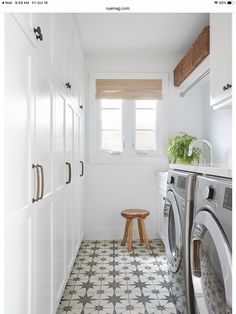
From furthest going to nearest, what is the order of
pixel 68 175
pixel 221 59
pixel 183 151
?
pixel 183 151 → pixel 68 175 → pixel 221 59

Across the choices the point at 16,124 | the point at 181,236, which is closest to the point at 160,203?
the point at 181,236

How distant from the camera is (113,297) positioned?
Answer: 215 centimetres

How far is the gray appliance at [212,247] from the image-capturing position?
95 centimetres

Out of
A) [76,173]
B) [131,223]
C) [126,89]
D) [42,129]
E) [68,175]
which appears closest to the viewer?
[42,129]

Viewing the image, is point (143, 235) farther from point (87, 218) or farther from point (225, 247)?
point (225, 247)

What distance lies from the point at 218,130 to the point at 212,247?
2.37m

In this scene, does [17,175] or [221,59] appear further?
[221,59]

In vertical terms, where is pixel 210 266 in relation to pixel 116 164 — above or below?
below

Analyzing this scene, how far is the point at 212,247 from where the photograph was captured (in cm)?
111

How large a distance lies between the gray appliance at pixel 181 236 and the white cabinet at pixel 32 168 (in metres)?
0.73

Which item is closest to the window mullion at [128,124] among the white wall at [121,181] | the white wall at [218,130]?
the white wall at [121,181]

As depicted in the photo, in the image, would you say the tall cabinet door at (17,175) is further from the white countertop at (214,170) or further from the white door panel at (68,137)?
the white door panel at (68,137)

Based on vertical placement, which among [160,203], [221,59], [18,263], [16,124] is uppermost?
[221,59]

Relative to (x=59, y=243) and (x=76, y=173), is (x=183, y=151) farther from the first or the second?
(x=59, y=243)
